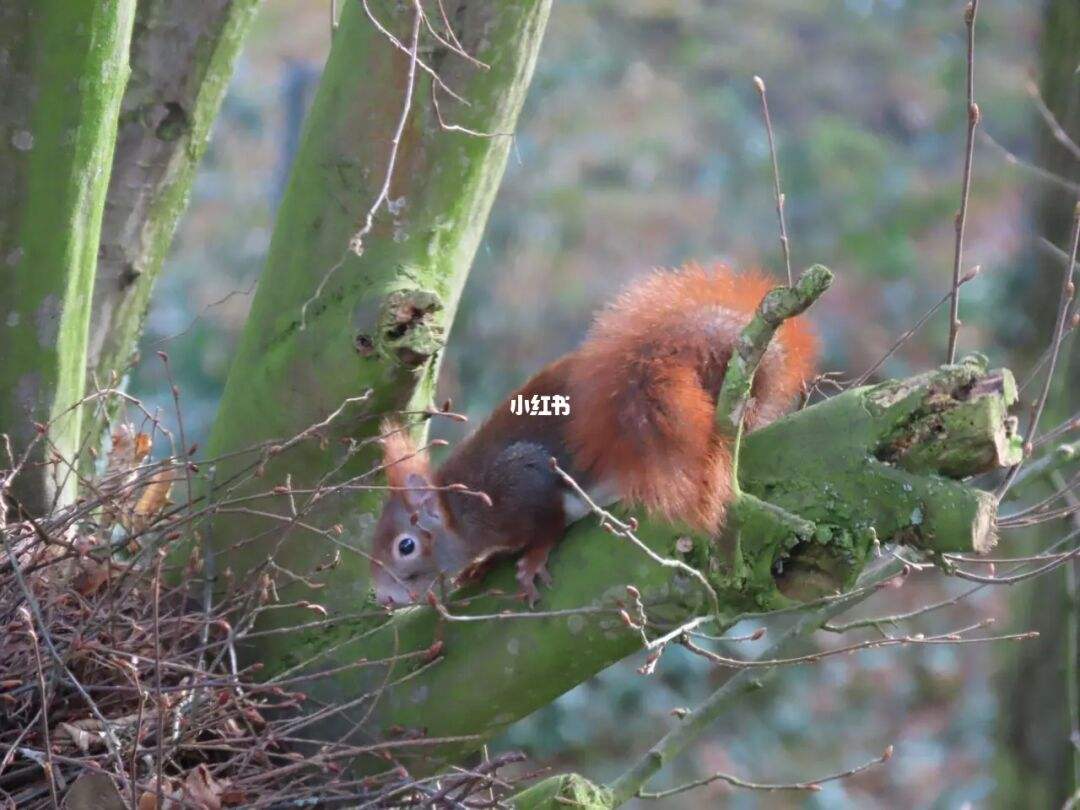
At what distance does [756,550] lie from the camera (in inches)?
63.7

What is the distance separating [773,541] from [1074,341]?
1981mm

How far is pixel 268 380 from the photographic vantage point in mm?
2094

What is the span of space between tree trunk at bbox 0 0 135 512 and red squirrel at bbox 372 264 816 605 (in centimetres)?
51

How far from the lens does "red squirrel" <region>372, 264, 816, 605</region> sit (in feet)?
5.70

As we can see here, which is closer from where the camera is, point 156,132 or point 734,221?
point 156,132

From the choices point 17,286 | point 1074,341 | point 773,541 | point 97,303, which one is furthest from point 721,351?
point 1074,341

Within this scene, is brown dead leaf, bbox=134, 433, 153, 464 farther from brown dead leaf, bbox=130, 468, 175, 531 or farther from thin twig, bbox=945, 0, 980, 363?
thin twig, bbox=945, 0, 980, 363

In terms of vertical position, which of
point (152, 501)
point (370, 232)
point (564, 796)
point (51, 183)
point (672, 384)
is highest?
point (51, 183)

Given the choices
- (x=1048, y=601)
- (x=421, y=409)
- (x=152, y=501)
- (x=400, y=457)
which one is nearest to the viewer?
(x=421, y=409)

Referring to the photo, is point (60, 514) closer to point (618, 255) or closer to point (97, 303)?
point (97, 303)

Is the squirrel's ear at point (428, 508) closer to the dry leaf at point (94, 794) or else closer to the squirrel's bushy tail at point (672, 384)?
the squirrel's bushy tail at point (672, 384)

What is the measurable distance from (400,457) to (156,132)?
2.39 feet

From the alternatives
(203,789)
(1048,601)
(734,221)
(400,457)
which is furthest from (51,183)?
(734,221)

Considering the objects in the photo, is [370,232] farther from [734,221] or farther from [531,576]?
[734,221]
